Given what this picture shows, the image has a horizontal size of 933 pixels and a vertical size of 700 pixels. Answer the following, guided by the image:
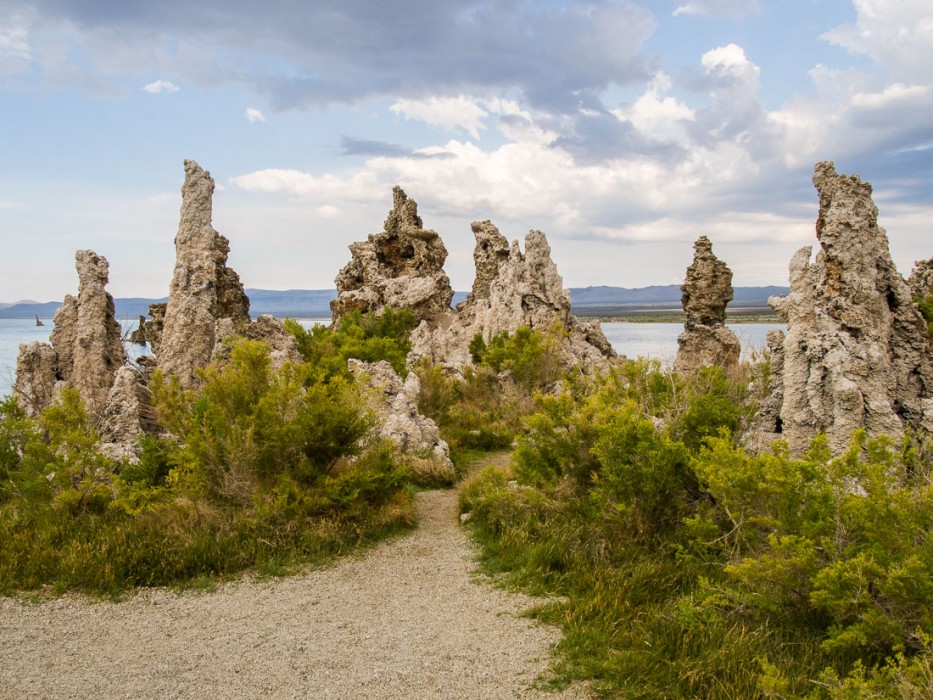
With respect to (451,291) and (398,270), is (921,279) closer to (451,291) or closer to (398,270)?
(451,291)

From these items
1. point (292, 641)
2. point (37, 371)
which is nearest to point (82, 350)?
point (37, 371)

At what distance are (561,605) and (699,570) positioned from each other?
1470 mm

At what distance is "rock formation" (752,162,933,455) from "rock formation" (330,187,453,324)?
1890 centimetres

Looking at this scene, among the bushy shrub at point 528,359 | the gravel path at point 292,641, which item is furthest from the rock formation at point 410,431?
the bushy shrub at point 528,359

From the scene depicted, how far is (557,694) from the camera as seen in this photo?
4.58 m

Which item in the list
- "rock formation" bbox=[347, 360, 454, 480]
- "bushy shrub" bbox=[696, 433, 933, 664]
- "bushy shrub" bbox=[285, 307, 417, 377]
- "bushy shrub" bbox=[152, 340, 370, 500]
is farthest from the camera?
"bushy shrub" bbox=[285, 307, 417, 377]

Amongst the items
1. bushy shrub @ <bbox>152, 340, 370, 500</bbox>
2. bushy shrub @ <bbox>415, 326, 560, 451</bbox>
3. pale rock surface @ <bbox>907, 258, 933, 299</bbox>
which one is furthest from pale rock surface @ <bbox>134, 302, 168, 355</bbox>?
pale rock surface @ <bbox>907, 258, 933, 299</bbox>

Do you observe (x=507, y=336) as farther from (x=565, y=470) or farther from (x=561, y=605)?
(x=561, y=605)

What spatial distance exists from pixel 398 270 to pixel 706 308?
13.8m

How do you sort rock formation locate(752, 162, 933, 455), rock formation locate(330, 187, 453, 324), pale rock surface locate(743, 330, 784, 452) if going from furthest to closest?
rock formation locate(330, 187, 453, 324), pale rock surface locate(743, 330, 784, 452), rock formation locate(752, 162, 933, 455)

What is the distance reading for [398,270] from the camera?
29.3m

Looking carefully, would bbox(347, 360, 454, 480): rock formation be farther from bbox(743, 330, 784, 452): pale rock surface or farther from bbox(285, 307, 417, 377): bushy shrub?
bbox(743, 330, 784, 452): pale rock surface

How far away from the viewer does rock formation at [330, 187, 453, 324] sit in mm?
26266

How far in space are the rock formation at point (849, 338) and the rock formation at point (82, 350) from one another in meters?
12.8
